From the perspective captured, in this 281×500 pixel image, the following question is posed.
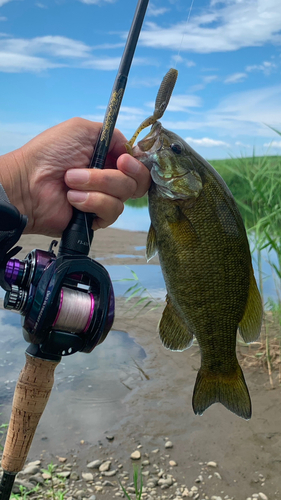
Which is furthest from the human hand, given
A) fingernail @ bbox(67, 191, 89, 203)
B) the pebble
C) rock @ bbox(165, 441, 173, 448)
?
rock @ bbox(165, 441, 173, 448)

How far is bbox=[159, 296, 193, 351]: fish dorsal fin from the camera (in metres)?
1.54

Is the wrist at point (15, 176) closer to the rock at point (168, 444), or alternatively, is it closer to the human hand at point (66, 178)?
the human hand at point (66, 178)

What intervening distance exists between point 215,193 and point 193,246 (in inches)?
7.5

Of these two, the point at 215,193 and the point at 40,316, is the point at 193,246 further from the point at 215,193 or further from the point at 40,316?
the point at 40,316

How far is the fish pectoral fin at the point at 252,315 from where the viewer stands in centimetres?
151

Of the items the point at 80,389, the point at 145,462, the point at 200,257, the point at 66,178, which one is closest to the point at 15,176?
the point at 66,178

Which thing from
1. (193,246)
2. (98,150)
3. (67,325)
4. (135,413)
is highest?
(98,150)

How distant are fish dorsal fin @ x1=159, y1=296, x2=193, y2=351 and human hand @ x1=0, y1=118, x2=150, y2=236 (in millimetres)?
478

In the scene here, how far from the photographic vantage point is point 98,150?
1.72 metres

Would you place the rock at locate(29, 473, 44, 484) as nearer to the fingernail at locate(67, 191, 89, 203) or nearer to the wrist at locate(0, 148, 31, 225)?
the wrist at locate(0, 148, 31, 225)

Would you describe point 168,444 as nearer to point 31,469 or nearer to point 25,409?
point 31,469

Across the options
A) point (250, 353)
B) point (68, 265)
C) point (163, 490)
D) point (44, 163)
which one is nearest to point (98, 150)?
point (44, 163)

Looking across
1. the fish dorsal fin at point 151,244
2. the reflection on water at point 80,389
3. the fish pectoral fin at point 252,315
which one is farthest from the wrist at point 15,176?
the reflection on water at point 80,389

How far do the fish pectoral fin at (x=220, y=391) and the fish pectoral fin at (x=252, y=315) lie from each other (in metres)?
0.17
